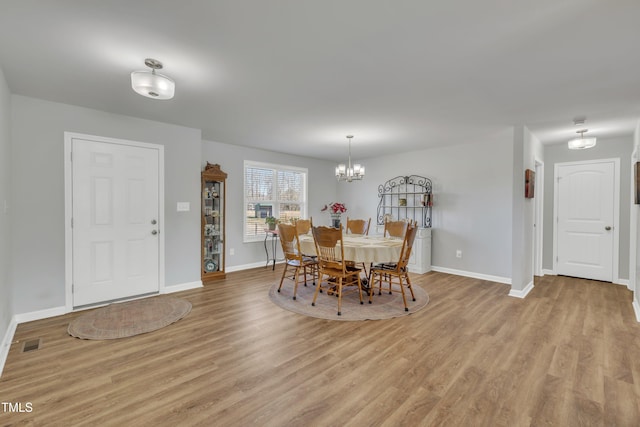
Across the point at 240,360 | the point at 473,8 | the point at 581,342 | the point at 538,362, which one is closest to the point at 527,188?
the point at 581,342

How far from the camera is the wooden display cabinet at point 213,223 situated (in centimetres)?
460

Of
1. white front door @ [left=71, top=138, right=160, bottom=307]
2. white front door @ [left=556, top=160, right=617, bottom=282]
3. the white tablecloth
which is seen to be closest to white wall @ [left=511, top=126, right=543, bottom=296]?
white front door @ [left=556, top=160, right=617, bottom=282]

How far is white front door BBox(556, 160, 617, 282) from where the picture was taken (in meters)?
4.66

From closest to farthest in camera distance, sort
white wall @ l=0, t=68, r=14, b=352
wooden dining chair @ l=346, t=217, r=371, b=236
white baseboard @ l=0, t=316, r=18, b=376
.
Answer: white baseboard @ l=0, t=316, r=18, b=376 < white wall @ l=0, t=68, r=14, b=352 < wooden dining chair @ l=346, t=217, r=371, b=236

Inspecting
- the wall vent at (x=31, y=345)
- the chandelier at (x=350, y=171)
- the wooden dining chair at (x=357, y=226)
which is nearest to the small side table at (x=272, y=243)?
the wooden dining chair at (x=357, y=226)

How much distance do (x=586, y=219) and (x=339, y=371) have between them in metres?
5.20

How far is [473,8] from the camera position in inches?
63.5

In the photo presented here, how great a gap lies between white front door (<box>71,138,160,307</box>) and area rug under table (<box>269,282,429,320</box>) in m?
1.78

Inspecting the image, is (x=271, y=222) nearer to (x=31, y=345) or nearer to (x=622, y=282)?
(x=31, y=345)

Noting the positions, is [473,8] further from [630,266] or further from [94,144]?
[630,266]

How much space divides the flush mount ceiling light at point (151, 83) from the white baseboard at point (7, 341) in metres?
2.32

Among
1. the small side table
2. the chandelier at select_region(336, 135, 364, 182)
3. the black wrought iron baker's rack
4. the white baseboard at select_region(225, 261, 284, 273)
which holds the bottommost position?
the white baseboard at select_region(225, 261, 284, 273)

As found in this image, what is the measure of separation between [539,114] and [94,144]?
5.23 metres

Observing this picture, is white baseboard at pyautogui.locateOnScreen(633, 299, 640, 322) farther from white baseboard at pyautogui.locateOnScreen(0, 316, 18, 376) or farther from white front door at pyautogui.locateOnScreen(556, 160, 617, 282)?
white baseboard at pyautogui.locateOnScreen(0, 316, 18, 376)
